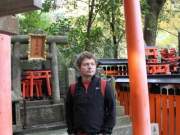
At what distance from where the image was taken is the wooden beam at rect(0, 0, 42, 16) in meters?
2.88

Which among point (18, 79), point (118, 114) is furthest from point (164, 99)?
point (18, 79)

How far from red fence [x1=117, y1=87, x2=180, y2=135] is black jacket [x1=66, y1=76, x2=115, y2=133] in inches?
167

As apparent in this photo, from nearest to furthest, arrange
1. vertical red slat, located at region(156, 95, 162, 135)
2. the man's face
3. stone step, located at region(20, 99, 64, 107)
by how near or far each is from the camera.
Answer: the man's face → stone step, located at region(20, 99, 64, 107) → vertical red slat, located at region(156, 95, 162, 135)

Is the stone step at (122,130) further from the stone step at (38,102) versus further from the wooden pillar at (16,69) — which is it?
the wooden pillar at (16,69)

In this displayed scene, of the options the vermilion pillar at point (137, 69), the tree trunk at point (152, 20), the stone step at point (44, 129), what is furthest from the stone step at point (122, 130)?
the tree trunk at point (152, 20)

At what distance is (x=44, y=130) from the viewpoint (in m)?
7.28

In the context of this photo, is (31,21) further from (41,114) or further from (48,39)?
(41,114)

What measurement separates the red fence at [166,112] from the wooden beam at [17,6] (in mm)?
5594

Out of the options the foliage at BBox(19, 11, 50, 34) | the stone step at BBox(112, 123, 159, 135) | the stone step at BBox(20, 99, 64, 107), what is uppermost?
the foliage at BBox(19, 11, 50, 34)

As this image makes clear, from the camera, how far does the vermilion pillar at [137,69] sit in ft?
19.1

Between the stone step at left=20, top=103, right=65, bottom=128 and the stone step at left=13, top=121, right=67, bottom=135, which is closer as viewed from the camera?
the stone step at left=13, top=121, right=67, bottom=135

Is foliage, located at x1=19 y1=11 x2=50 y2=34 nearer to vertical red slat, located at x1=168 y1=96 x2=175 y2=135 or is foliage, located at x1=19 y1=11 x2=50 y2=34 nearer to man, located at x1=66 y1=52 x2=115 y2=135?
vertical red slat, located at x1=168 y1=96 x2=175 y2=135

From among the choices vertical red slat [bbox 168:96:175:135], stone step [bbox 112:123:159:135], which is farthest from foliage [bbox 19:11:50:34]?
stone step [bbox 112:123:159:135]

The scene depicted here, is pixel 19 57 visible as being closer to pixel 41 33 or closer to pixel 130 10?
pixel 41 33
